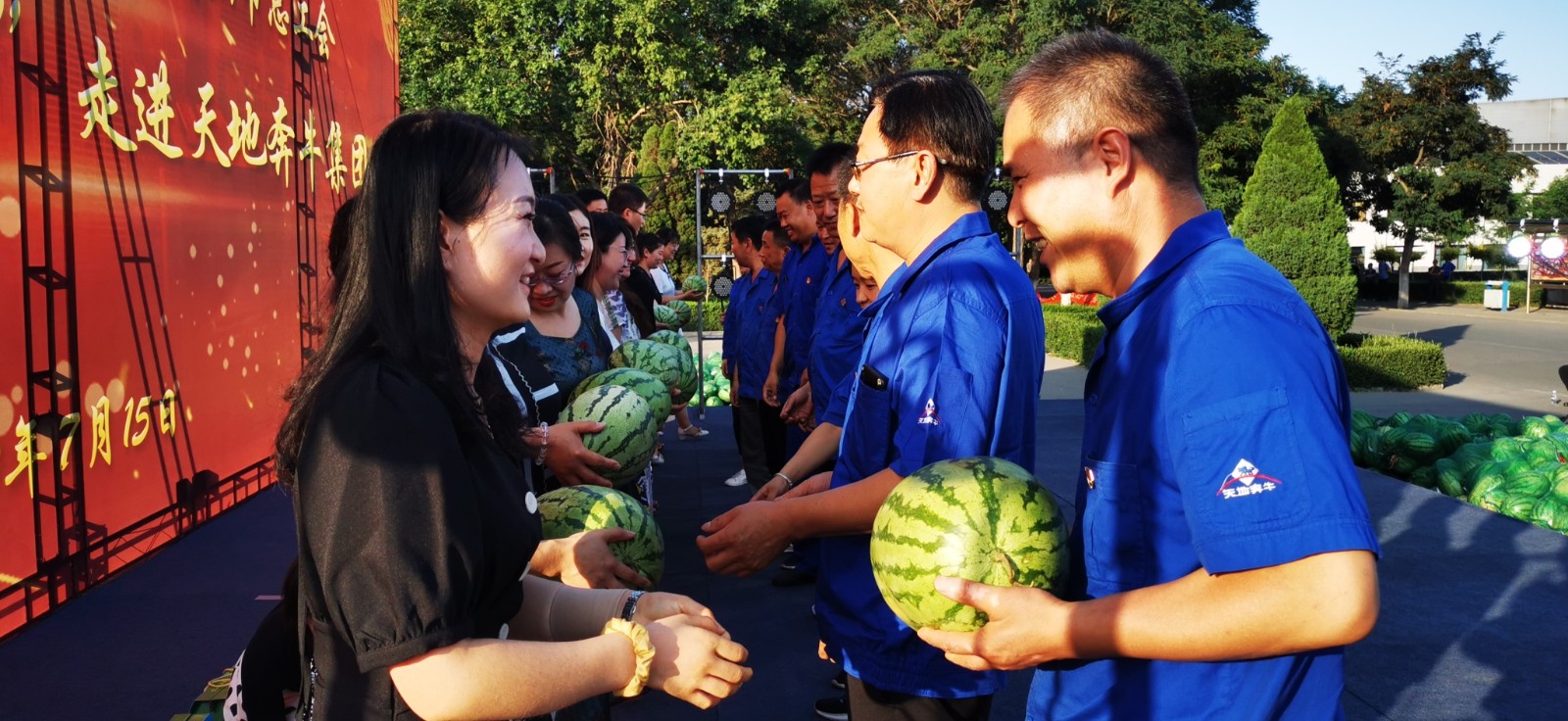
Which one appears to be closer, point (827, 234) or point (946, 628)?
point (946, 628)

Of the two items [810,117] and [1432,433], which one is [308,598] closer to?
[1432,433]

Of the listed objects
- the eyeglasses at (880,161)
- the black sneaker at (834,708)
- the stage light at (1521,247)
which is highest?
the stage light at (1521,247)

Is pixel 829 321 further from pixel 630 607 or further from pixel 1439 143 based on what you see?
pixel 1439 143

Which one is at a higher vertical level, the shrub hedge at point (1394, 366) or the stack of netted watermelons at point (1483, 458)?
the shrub hedge at point (1394, 366)

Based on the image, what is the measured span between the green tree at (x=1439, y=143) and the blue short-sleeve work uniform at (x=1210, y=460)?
36128mm

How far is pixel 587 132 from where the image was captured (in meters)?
32.6

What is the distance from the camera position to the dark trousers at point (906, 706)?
2.44m

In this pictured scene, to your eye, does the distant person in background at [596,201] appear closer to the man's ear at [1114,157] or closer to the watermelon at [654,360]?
the watermelon at [654,360]

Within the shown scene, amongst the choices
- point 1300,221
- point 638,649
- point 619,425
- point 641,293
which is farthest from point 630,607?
point 1300,221

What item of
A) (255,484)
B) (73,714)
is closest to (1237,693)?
(73,714)

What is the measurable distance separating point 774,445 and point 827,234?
7.05ft

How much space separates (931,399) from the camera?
2.29 meters

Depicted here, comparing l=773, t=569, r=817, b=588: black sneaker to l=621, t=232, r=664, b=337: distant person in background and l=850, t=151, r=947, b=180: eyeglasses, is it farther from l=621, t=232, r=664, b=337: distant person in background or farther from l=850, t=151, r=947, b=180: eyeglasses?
l=850, t=151, r=947, b=180: eyeglasses

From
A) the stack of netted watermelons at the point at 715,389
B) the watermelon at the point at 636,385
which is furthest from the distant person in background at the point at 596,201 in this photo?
the watermelon at the point at 636,385
